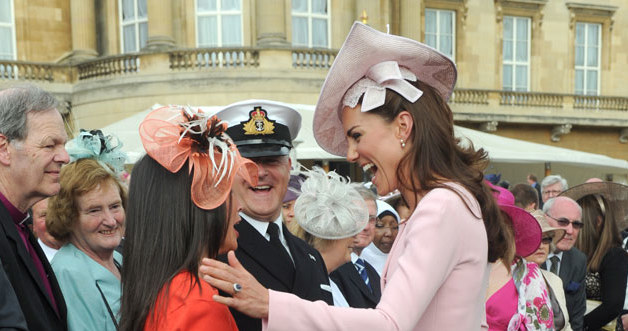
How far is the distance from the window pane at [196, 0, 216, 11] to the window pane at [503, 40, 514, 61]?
34.5 ft

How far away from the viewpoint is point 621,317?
18.5 ft

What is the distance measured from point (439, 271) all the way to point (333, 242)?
240 cm

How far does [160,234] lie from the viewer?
2295 mm

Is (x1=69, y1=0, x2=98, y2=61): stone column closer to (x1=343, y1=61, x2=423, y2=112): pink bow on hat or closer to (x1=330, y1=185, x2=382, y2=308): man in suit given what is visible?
(x1=330, y1=185, x2=382, y2=308): man in suit

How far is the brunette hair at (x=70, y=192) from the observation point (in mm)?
3537

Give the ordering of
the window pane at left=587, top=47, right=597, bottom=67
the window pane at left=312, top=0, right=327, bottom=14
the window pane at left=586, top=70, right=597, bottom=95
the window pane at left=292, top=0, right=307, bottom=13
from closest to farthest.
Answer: the window pane at left=292, top=0, right=307, bottom=13, the window pane at left=312, top=0, right=327, bottom=14, the window pane at left=586, top=70, right=597, bottom=95, the window pane at left=587, top=47, right=597, bottom=67

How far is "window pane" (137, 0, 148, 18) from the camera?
18059 mm

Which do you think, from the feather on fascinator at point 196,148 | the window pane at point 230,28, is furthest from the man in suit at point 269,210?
the window pane at point 230,28

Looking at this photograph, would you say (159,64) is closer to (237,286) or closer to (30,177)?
(30,177)

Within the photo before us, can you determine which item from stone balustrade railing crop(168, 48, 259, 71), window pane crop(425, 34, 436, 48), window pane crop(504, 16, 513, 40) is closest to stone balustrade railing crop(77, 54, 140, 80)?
stone balustrade railing crop(168, 48, 259, 71)

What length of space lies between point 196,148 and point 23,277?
843 millimetres

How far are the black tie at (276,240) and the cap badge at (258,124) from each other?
434 mm

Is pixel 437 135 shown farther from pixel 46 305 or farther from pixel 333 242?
pixel 333 242

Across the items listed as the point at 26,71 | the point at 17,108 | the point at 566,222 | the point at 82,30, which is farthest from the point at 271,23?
the point at 17,108
